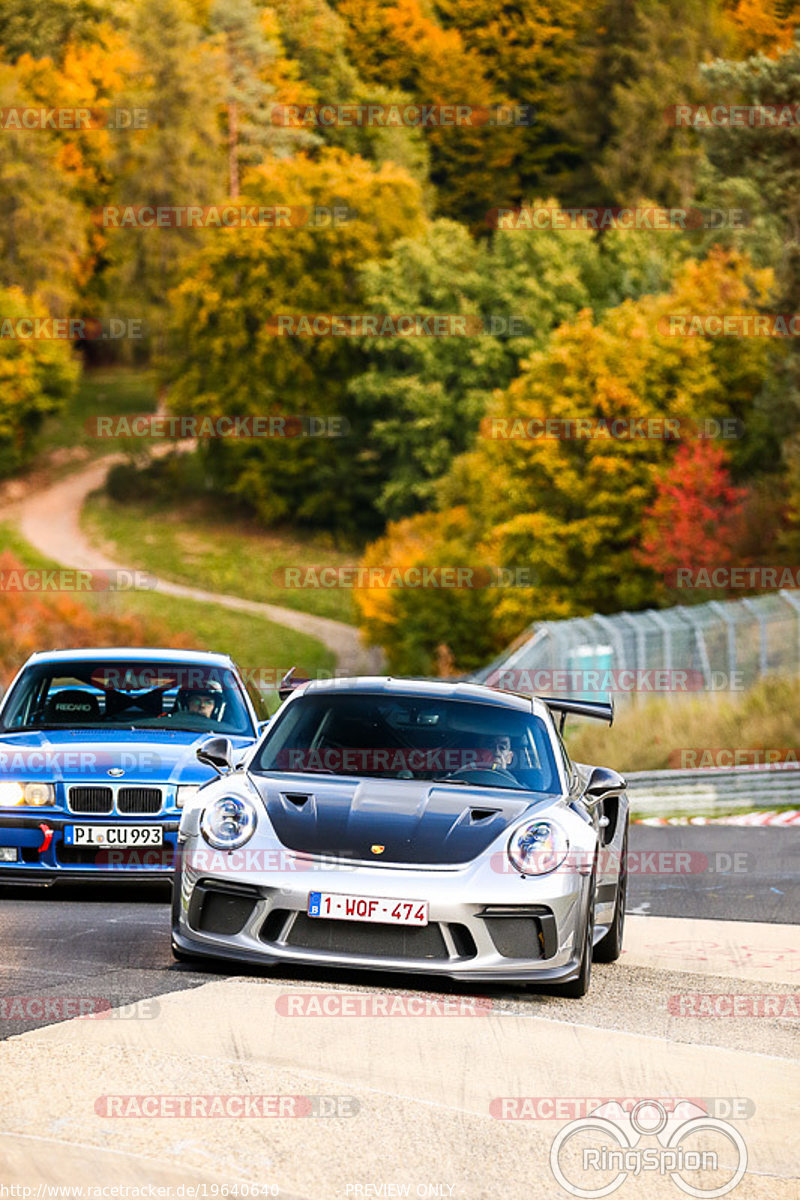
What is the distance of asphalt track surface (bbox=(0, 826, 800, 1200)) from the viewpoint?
5.41 m

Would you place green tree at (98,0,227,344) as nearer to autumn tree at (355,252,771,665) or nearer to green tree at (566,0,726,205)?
green tree at (566,0,726,205)

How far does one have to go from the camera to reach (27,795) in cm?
1238

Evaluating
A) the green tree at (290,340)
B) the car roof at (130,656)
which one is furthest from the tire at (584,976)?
the green tree at (290,340)

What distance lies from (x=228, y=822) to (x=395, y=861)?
2.64 feet

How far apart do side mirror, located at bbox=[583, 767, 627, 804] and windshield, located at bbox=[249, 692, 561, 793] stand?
7.9 inches

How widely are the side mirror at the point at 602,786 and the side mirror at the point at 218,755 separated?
1.70m

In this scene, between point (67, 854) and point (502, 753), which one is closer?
point (502, 753)

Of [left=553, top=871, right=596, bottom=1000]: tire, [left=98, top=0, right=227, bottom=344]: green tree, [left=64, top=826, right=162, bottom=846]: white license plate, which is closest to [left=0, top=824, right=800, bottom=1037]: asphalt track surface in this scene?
[left=64, top=826, right=162, bottom=846]: white license plate

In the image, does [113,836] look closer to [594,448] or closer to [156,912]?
[156,912]

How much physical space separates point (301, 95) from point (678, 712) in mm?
104973

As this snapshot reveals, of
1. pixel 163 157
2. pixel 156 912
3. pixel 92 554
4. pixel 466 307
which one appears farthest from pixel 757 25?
pixel 156 912

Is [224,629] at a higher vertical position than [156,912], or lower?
lower

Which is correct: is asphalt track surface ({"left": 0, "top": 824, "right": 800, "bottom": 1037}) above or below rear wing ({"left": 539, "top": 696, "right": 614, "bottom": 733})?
below

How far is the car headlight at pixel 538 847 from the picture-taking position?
8898mm
